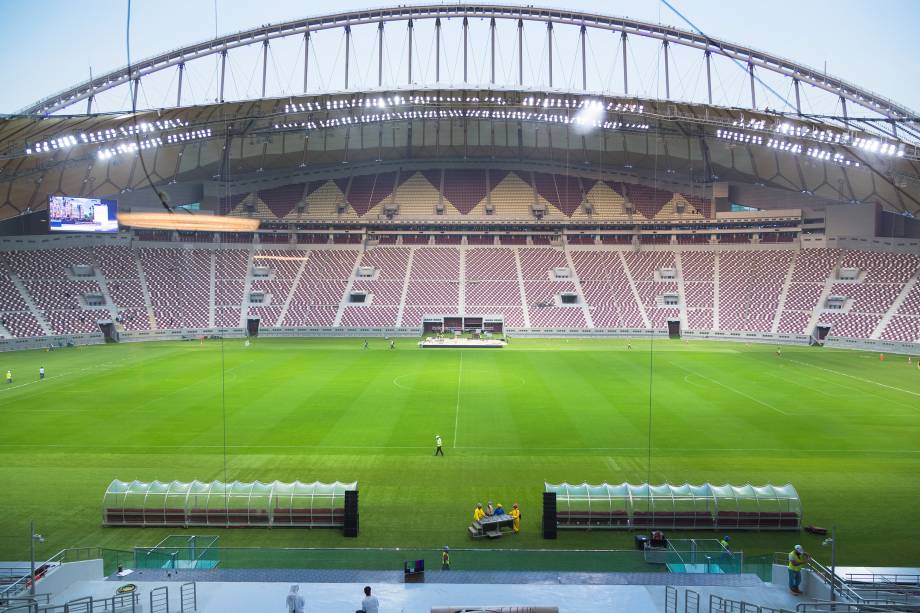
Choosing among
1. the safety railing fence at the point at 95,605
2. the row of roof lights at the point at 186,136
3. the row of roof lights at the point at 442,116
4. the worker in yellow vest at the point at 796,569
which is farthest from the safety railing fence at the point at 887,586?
the row of roof lights at the point at 186,136

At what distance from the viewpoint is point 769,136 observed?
5462cm

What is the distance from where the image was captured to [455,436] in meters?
25.1

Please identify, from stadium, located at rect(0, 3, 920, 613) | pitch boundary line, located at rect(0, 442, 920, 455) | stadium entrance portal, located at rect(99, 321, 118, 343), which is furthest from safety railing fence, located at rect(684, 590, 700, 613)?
stadium entrance portal, located at rect(99, 321, 118, 343)

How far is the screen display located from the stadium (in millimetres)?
437

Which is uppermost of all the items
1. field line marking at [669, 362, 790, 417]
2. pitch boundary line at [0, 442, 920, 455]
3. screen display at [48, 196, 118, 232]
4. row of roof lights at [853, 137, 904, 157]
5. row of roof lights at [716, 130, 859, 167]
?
row of roof lights at [716, 130, 859, 167]

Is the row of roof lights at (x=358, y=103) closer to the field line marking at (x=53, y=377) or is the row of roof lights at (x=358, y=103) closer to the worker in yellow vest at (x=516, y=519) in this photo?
the field line marking at (x=53, y=377)

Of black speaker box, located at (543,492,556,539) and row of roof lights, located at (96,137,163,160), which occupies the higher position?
row of roof lights, located at (96,137,163,160)

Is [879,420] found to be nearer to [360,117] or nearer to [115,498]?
[115,498]

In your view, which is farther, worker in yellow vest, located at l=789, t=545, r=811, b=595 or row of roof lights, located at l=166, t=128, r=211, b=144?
row of roof lights, located at l=166, t=128, r=211, b=144

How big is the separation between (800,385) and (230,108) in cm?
4417

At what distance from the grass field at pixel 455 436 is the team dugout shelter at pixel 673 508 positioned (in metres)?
0.46

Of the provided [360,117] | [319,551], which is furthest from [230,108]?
[319,551]

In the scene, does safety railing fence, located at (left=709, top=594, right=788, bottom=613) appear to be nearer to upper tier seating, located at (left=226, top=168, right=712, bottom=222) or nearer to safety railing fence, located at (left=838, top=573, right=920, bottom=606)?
safety railing fence, located at (left=838, top=573, right=920, bottom=606)

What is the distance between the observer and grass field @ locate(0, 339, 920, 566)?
1659 centimetres
